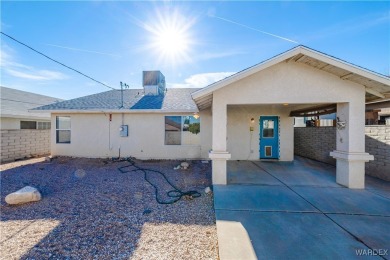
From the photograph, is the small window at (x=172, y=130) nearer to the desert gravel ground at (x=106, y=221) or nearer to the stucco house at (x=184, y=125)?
the stucco house at (x=184, y=125)

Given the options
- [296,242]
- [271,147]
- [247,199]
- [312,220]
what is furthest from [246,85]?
[271,147]

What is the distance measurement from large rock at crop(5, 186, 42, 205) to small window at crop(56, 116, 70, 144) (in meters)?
6.48

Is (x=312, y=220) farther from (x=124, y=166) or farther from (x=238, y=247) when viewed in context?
(x=124, y=166)

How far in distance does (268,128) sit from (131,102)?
304 inches

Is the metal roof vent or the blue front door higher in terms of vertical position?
the metal roof vent

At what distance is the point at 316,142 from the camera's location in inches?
373

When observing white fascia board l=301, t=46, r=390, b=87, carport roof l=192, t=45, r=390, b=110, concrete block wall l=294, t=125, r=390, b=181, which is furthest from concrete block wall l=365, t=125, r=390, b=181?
white fascia board l=301, t=46, r=390, b=87

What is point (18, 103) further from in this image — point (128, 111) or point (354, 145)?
point (354, 145)

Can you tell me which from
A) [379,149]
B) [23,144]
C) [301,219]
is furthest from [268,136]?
[23,144]

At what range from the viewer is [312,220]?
3461 millimetres

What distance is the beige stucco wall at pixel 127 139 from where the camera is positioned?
9648mm

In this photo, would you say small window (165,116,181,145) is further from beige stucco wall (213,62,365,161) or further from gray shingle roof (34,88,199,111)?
beige stucco wall (213,62,365,161)

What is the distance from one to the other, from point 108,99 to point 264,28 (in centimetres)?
936

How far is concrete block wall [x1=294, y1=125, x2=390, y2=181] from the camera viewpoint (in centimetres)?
598
